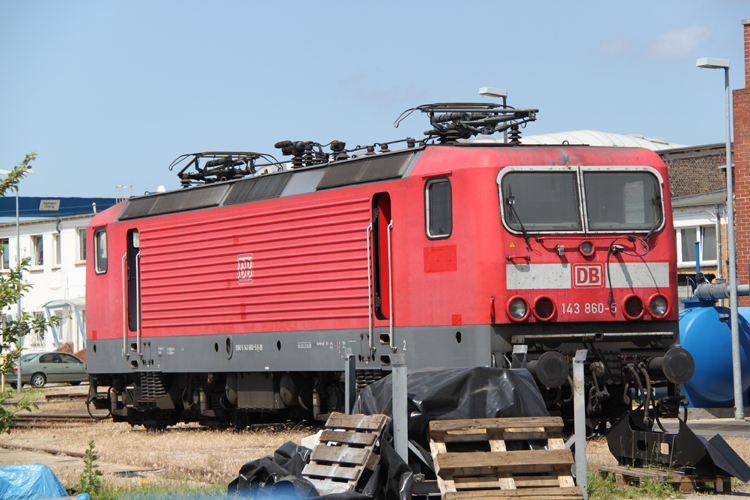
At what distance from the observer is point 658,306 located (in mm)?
12078

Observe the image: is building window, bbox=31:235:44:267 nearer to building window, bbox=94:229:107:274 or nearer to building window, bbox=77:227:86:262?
building window, bbox=77:227:86:262

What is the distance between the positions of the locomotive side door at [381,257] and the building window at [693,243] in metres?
24.4

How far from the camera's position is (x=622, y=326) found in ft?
39.2

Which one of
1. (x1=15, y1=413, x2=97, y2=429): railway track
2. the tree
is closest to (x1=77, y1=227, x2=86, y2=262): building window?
(x1=15, y1=413, x2=97, y2=429): railway track

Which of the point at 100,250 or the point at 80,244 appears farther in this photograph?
the point at 80,244

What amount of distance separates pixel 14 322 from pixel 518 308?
18.9ft

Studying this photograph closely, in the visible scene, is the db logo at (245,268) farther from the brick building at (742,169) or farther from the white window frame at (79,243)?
the white window frame at (79,243)

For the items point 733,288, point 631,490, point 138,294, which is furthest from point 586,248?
point 138,294

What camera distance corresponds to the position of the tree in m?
8.23

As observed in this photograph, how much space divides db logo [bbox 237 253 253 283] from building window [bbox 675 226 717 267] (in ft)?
77.6

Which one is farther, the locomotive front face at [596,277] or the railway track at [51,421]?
the railway track at [51,421]

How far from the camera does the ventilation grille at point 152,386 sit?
17250mm

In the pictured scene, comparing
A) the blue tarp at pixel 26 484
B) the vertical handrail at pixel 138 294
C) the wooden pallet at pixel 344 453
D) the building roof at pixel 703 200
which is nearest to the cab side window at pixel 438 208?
the wooden pallet at pixel 344 453

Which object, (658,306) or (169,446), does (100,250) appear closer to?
(169,446)
